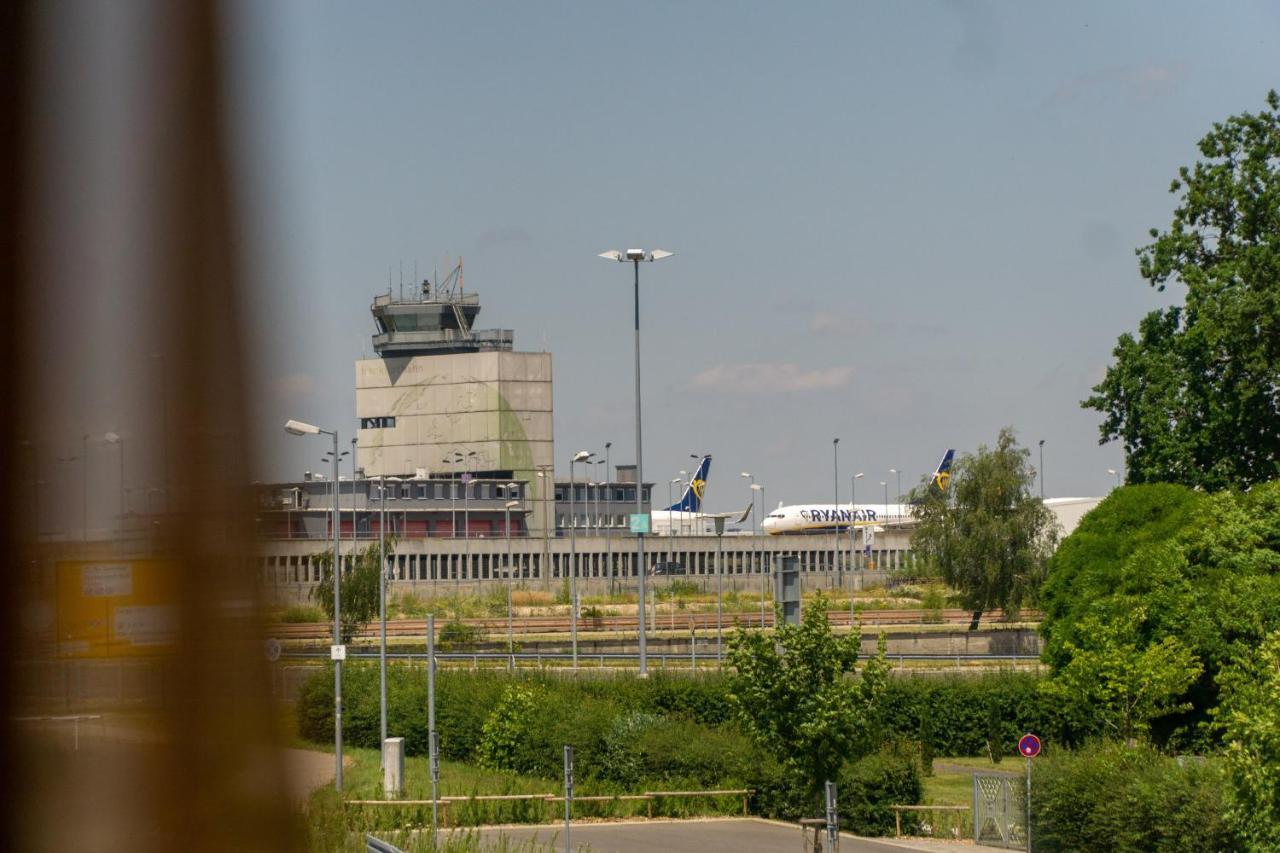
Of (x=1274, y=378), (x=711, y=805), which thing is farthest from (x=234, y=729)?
(x=1274, y=378)

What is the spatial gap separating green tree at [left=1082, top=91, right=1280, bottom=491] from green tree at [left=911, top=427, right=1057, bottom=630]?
30.1 meters

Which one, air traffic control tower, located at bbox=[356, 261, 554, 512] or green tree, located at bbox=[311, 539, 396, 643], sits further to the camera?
air traffic control tower, located at bbox=[356, 261, 554, 512]

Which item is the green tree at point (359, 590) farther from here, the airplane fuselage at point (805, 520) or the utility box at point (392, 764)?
the airplane fuselage at point (805, 520)

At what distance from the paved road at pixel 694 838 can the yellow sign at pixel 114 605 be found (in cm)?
2531

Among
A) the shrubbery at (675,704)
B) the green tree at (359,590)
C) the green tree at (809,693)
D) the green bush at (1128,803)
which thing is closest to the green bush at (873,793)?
the green tree at (809,693)

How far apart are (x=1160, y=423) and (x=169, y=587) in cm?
4432

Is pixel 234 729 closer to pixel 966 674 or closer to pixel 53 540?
pixel 53 540

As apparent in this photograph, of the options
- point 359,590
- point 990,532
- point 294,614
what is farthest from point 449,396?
point 294,614

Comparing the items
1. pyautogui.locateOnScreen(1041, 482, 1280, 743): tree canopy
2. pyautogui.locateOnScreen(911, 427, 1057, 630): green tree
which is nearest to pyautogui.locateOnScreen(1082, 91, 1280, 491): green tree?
pyautogui.locateOnScreen(1041, 482, 1280, 743): tree canopy

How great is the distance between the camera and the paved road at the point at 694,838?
26859mm

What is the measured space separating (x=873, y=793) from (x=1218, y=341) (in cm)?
1808

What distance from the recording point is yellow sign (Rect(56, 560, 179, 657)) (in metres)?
1.51

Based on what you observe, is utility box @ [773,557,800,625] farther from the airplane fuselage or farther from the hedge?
the airplane fuselage

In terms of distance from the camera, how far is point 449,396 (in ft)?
442
